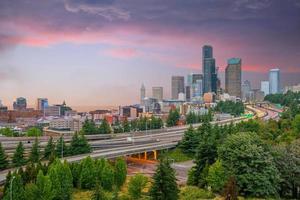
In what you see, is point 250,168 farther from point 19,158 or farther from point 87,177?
point 19,158

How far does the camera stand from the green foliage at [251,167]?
3088 cm

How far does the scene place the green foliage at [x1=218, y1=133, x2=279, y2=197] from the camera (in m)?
30.9

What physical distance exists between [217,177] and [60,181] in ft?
39.5

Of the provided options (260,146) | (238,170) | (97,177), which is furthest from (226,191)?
A: (97,177)

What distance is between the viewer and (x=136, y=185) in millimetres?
30812

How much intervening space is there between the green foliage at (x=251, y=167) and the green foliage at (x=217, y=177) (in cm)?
72

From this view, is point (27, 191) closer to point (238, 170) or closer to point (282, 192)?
point (238, 170)

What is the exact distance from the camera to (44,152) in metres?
45.6

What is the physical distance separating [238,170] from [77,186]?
1335cm

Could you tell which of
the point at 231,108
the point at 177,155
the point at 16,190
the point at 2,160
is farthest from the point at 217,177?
the point at 231,108

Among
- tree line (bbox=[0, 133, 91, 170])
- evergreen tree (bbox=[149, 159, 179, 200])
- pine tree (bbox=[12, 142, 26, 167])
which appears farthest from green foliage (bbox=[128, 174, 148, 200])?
pine tree (bbox=[12, 142, 26, 167])

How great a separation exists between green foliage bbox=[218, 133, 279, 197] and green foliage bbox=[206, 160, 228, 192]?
0.72 meters

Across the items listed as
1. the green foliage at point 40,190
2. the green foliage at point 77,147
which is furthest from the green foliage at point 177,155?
the green foliage at point 40,190

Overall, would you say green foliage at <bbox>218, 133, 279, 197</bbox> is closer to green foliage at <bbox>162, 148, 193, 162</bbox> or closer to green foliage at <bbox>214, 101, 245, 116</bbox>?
green foliage at <bbox>162, 148, 193, 162</bbox>
